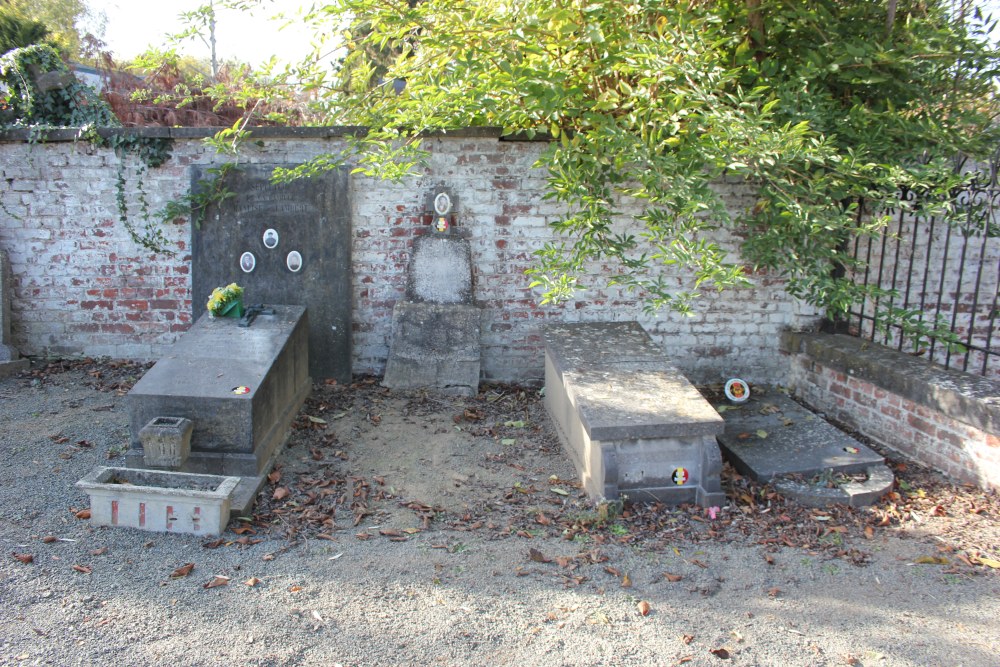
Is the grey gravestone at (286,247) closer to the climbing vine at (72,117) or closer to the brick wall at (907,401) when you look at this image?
the climbing vine at (72,117)

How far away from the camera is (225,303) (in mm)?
5164

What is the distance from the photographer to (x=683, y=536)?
3.75 m

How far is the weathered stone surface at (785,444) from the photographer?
4324 mm

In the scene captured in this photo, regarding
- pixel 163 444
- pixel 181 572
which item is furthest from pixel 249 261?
pixel 181 572

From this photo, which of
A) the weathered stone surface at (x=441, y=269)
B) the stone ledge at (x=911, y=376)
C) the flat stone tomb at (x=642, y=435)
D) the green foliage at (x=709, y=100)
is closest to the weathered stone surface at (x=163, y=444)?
the green foliage at (x=709, y=100)

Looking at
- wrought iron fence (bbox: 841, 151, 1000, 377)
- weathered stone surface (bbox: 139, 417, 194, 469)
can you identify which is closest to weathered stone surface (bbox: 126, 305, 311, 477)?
weathered stone surface (bbox: 139, 417, 194, 469)

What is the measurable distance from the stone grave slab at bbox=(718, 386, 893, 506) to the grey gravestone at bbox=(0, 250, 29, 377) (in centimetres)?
571

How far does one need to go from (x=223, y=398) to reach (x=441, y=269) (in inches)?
89.7

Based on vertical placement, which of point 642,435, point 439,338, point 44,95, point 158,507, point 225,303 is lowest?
point 158,507

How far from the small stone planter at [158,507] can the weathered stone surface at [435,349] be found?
2.29m

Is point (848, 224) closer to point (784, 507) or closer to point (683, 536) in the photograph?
point (784, 507)

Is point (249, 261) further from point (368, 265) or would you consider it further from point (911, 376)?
point (911, 376)

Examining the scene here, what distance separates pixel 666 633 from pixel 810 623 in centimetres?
63

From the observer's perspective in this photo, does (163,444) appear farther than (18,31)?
No
